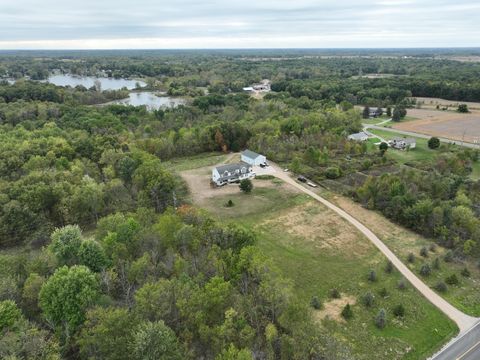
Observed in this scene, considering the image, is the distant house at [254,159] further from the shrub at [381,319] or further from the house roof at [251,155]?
the shrub at [381,319]

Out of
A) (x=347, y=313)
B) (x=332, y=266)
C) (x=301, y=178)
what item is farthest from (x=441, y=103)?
(x=347, y=313)

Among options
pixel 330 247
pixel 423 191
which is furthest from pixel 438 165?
pixel 330 247

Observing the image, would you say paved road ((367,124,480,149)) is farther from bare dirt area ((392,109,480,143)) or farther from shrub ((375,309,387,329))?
shrub ((375,309,387,329))

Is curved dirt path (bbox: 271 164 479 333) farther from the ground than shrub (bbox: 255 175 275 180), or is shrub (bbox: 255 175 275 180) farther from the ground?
shrub (bbox: 255 175 275 180)

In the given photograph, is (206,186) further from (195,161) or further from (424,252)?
(424,252)

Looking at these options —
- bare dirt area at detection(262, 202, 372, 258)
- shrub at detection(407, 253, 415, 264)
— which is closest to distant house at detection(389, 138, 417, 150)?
bare dirt area at detection(262, 202, 372, 258)

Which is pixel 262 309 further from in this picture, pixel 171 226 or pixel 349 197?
pixel 349 197
